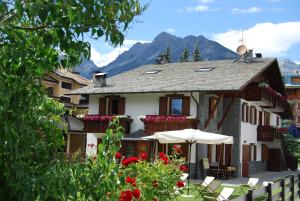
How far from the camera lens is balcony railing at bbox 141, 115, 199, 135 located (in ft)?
78.7

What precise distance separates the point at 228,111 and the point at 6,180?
24483mm

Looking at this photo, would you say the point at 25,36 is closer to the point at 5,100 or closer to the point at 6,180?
the point at 5,100

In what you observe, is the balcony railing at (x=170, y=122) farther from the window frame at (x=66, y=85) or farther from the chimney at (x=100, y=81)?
the window frame at (x=66, y=85)

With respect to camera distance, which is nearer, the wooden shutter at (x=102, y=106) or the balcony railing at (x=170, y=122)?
the balcony railing at (x=170, y=122)

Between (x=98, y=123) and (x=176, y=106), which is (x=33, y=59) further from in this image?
(x=98, y=123)

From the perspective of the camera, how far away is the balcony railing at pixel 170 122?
78.7ft

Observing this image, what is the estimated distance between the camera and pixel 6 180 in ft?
10.2

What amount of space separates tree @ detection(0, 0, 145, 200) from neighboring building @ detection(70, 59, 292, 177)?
2069cm

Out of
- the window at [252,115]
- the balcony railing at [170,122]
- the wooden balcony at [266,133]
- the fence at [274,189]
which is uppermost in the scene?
the window at [252,115]

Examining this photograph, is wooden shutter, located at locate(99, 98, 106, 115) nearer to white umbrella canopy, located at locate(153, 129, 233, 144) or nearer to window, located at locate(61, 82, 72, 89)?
white umbrella canopy, located at locate(153, 129, 233, 144)

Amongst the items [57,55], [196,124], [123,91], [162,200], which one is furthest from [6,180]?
[123,91]

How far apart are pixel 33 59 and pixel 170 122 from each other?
2136cm

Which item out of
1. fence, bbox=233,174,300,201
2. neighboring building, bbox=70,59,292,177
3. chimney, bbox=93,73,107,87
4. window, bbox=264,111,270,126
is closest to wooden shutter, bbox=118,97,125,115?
neighboring building, bbox=70,59,292,177

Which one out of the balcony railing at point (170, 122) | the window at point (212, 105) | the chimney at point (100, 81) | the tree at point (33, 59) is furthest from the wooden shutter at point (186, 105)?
the tree at point (33, 59)
